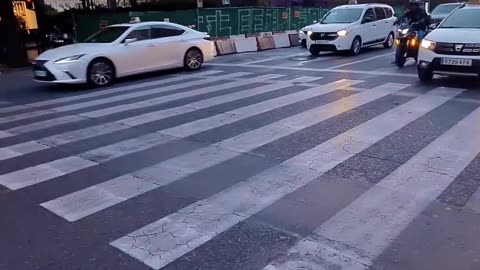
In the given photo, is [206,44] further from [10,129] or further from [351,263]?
[351,263]

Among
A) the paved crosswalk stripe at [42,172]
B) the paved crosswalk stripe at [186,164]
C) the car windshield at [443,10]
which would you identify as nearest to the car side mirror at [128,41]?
the paved crosswalk stripe at [186,164]

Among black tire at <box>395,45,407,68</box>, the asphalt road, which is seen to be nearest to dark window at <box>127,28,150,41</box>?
the asphalt road

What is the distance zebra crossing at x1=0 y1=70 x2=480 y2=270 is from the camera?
3732mm

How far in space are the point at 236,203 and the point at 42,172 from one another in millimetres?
2474

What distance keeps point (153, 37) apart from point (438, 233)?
411 inches

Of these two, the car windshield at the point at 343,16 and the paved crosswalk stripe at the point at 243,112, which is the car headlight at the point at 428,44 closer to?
the paved crosswalk stripe at the point at 243,112

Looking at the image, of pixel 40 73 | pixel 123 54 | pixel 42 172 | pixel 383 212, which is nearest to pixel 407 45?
pixel 123 54

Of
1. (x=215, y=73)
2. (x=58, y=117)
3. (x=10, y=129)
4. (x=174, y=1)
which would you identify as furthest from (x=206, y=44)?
(x=174, y=1)

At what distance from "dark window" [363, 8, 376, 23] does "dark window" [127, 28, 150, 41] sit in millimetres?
8447

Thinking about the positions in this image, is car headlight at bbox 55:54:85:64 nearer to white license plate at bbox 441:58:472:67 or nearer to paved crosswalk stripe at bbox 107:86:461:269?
paved crosswalk stripe at bbox 107:86:461:269

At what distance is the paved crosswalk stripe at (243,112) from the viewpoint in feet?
22.9

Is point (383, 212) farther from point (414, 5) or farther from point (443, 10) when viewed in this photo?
point (443, 10)

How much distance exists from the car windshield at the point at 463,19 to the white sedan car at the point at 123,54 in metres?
6.89

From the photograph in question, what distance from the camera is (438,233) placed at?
370cm
